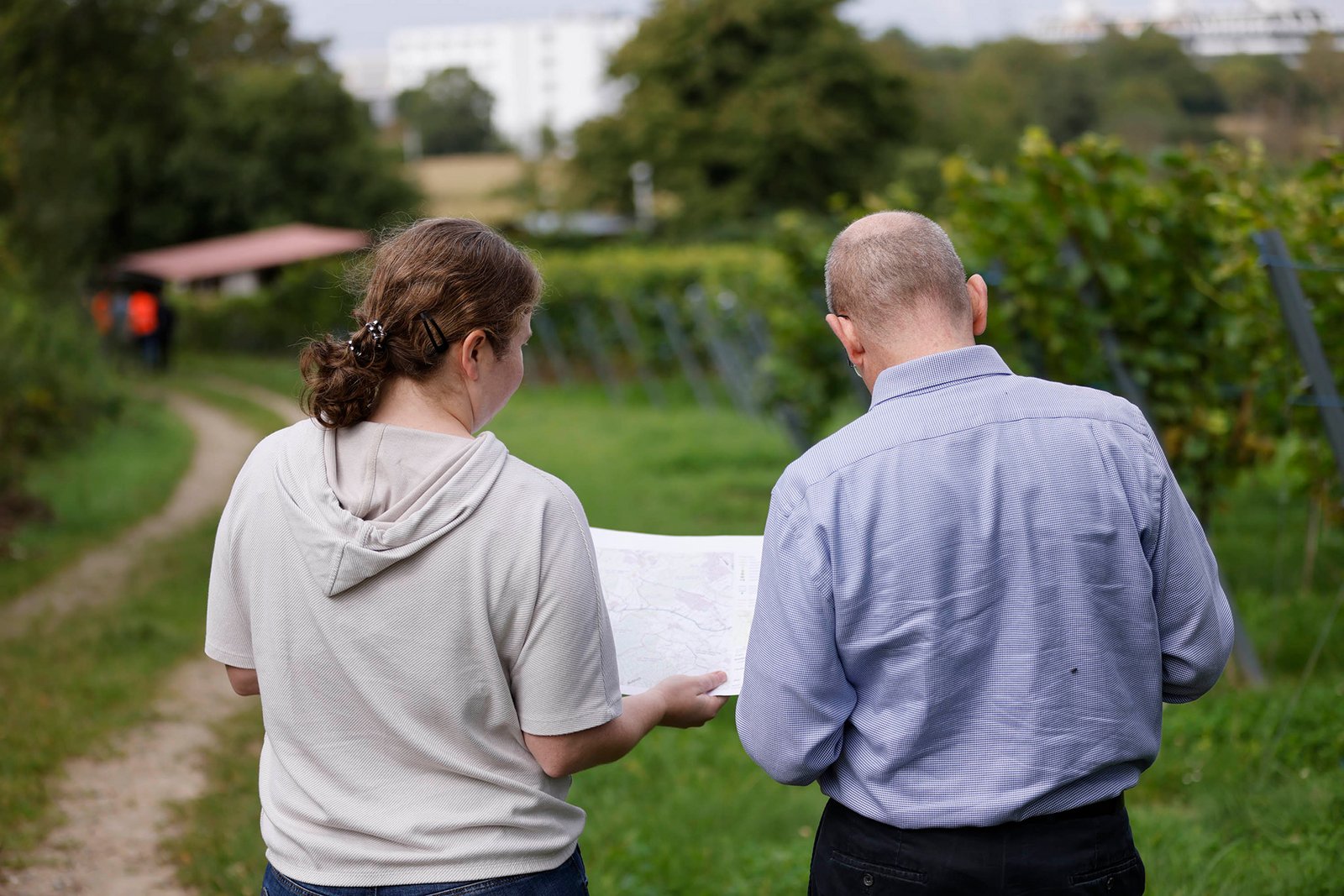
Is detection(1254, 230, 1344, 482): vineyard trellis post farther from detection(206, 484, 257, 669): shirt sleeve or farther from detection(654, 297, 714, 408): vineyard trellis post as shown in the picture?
detection(654, 297, 714, 408): vineyard trellis post

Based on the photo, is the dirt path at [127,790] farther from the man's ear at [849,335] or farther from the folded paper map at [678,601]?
the man's ear at [849,335]

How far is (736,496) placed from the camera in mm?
11617

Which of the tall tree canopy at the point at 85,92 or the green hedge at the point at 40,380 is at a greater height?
the tall tree canopy at the point at 85,92

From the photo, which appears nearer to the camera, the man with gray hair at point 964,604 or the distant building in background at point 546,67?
the man with gray hair at point 964,604

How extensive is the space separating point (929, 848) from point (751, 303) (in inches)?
515

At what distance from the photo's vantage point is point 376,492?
195cm

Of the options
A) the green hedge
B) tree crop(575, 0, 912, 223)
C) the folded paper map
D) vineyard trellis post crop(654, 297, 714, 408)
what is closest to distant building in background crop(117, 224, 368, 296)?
vineyard trellis post crop(654, 297, 714, 408)

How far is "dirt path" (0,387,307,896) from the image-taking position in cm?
455

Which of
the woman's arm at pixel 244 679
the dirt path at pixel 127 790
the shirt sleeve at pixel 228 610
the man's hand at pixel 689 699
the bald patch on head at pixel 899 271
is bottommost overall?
the dirt path at pixel 127 790

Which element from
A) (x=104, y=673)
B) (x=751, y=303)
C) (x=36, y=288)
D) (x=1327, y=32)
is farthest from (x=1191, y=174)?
(x=1327, y=32)

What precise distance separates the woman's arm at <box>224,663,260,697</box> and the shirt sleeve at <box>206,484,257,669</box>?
0.08 feet

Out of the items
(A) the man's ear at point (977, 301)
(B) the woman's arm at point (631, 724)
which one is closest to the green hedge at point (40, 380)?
(B) the woman's arm at point (631, 724)

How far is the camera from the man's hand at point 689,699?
224 cm

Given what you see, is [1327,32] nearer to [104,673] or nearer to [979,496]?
[104,673]
